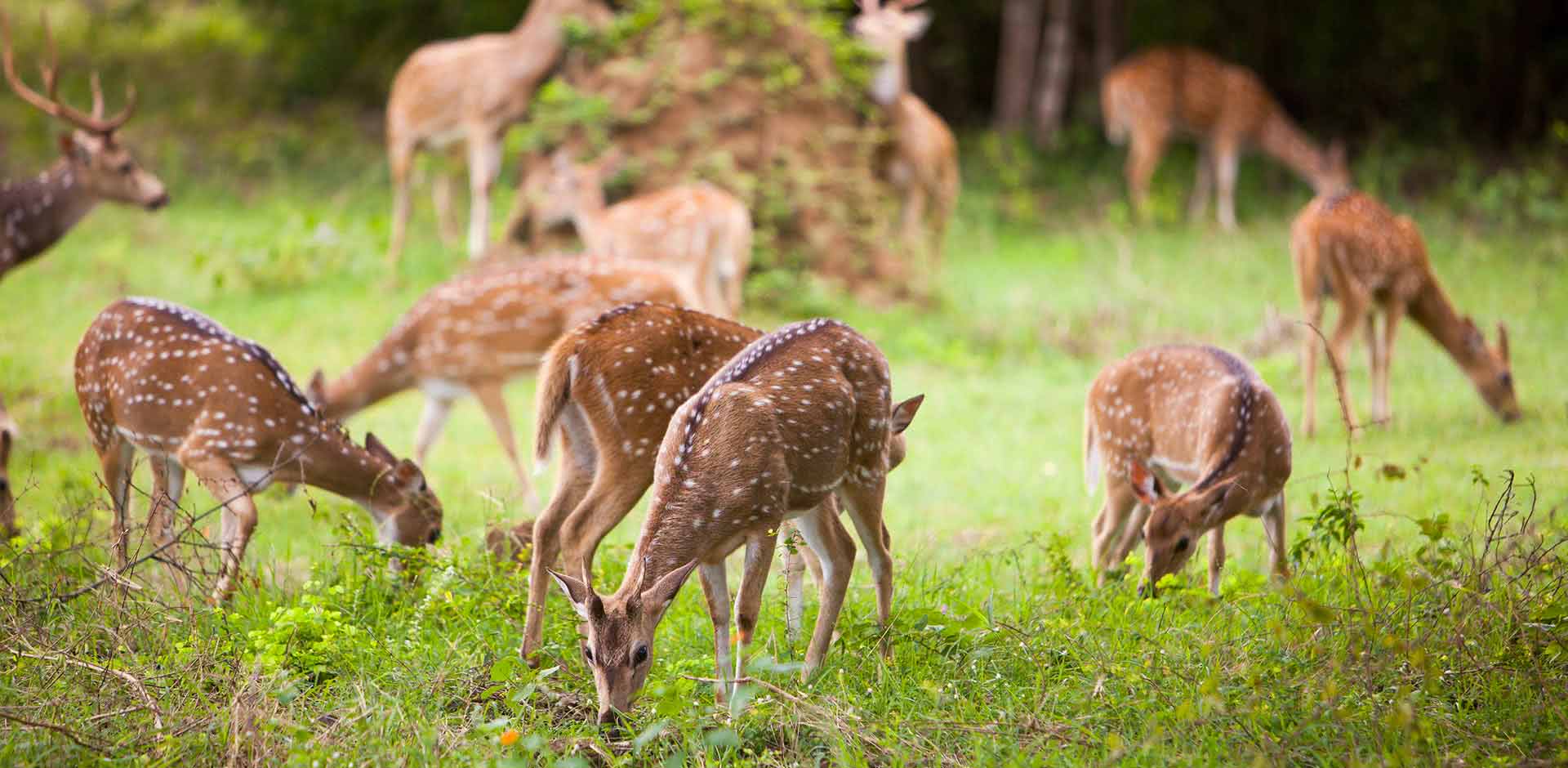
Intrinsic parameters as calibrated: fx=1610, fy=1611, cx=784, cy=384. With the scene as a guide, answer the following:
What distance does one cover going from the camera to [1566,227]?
14570 millimetres

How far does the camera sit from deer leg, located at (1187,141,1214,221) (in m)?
16.9

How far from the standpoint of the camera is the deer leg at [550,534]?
546cm

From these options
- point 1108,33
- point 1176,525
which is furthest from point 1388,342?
point 1108,33

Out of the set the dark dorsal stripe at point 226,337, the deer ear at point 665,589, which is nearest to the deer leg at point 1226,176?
the dark dorsal stripe at point 226,337

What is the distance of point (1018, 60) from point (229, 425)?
1460cm

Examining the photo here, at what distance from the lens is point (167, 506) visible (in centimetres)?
611

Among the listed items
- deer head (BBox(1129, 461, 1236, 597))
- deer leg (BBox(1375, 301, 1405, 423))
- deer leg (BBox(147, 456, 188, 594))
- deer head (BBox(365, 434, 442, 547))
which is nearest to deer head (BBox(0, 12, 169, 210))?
deer leg (BBox(147, 456, 188, 594))

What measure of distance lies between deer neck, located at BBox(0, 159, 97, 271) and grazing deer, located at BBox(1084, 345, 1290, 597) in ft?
20.0

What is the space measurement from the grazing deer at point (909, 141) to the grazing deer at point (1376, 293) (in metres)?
4.18

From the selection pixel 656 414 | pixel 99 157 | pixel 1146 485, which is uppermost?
pixel 99 157

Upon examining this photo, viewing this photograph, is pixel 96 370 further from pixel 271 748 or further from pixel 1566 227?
pixel 1566 227

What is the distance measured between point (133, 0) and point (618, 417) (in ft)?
65.2

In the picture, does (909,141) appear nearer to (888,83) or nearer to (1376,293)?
(888,83)

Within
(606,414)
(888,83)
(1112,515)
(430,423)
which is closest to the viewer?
(606,414)
